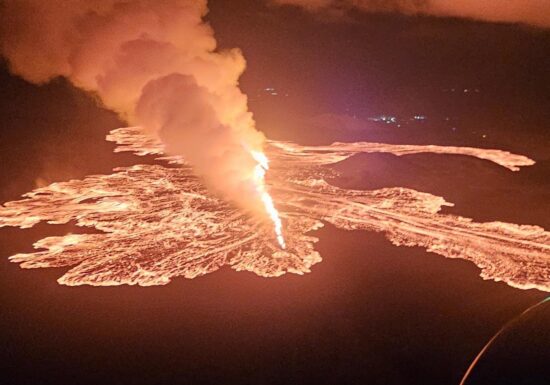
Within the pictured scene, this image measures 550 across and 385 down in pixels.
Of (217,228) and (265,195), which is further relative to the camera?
(265,195)

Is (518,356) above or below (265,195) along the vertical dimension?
below

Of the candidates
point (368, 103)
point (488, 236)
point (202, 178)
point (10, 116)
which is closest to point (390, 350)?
point (488, 236)

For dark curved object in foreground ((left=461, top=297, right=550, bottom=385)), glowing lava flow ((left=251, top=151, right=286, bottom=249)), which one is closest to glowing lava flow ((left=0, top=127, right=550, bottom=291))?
glowing lava flow ((left=251, top=151, right=286, bottom=249))

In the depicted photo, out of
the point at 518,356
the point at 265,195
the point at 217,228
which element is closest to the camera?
the point at 518,356

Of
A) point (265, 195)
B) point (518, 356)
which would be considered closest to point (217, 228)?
point (265, 195)

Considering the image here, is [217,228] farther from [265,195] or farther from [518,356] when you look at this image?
[518,356]

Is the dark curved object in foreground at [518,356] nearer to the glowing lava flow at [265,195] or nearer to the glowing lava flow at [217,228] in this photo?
the glowing lava flow at [217,228]

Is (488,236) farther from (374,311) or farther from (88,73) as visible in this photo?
(88,73)
